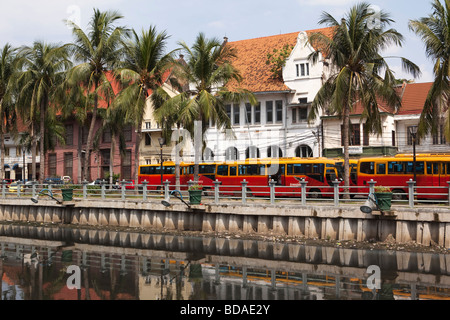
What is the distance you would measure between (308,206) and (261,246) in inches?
106

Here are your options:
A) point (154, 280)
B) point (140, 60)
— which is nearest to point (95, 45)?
point (140, 60)

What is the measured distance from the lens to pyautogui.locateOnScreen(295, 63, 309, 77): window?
46.8 meters

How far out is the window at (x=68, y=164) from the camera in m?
58.2

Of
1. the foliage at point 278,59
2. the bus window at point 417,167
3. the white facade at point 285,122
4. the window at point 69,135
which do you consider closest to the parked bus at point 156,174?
the white facade at point 285,122

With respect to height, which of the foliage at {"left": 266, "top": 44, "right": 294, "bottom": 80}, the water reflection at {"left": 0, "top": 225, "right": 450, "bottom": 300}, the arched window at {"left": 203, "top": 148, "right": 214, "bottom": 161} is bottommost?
the water reflection at {"left": 0, "top": 225, "right": 450, "bottom": 300}

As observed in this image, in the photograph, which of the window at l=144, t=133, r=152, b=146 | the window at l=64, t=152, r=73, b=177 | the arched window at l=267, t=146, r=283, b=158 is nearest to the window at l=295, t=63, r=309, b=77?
the arched window at l=267, t=146, r=283, b=158

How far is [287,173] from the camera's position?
32.0 m

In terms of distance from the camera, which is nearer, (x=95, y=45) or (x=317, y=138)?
(x=95, y=45)

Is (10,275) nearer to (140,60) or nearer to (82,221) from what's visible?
(82,221)

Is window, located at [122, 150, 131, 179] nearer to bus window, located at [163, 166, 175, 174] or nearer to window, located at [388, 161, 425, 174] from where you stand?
bus window, located at [163, 166, 175, 174]

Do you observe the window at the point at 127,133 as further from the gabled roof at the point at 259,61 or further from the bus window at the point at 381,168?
the bus window at the point at 381,168

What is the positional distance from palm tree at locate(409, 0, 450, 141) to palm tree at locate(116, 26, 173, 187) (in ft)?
49.2

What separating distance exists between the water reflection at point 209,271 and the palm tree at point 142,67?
10068mm
